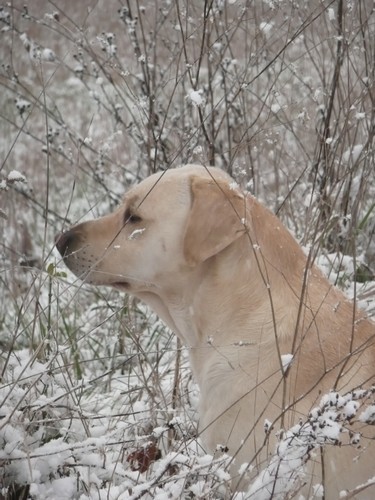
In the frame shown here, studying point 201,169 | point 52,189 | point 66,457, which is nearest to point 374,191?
point 201,169

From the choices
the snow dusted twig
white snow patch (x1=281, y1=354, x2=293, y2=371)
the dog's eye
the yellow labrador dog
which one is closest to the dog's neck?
the yellow labrador dog

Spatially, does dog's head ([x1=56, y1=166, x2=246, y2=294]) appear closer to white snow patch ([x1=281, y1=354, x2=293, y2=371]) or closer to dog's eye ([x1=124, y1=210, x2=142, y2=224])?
dog's eye ([x1=124, y1=210, x2=142, y2=224])

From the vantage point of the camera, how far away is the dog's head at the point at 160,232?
3025mm

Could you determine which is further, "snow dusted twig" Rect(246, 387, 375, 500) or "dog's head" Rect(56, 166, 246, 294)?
"dog's head" Rect(56, 166, 246, 294)

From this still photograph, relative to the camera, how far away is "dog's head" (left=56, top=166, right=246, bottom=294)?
3.03 meters

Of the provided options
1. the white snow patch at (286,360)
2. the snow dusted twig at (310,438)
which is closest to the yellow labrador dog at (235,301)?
the white snow patch at (286,360)

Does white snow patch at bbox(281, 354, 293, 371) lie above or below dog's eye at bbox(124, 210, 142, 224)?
below

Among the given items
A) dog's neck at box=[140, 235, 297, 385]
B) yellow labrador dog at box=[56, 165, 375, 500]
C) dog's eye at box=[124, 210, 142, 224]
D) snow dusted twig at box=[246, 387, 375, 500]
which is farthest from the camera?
dog's eye at box=[124, 210, 142, 224]

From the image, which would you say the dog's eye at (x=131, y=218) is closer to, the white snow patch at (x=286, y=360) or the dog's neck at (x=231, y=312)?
the dog's neck at (x=231, y=312)

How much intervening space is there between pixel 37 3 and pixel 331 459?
5636mm

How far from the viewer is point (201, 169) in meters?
3.31

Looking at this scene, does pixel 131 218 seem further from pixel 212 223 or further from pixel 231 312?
pixel 231 312

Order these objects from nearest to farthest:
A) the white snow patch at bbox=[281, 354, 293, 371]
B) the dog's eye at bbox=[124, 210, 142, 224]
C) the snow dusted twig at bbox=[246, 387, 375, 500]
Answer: the snow dusted twig at bbox=[246, 387, 375, 500]
the white snow patch at bbox=[281, 354, 293, 371]
the dog's eye at bbox=[124, 210, 142, 224]

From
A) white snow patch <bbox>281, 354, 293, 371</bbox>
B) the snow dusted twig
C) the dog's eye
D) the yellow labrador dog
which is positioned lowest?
the snow dusted twig
